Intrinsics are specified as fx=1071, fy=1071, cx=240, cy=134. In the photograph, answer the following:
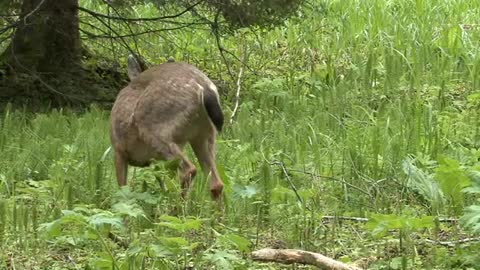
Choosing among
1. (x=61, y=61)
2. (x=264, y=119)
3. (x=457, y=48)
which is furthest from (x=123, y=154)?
(x=457, y=48)

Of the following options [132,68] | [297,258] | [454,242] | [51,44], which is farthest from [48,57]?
[454,242]

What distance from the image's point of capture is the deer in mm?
6617

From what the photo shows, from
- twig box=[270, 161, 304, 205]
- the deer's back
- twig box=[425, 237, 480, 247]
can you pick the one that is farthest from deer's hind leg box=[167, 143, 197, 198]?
twig box=[425, 237, 480, 247]

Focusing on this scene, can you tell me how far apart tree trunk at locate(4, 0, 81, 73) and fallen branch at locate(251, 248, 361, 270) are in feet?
22.3

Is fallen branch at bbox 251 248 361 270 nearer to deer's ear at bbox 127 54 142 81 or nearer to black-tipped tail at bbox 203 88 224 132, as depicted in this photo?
black-tipped tail at bbox 203 88 224 132

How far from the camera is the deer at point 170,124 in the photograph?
261 inches

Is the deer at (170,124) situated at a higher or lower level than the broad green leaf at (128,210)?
higher

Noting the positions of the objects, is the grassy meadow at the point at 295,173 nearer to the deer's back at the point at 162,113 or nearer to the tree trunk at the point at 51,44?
the deer's back at the point at 162,113

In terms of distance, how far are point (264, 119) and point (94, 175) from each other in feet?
9.71

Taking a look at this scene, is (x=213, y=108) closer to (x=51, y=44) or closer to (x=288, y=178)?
(x=288, y=178)

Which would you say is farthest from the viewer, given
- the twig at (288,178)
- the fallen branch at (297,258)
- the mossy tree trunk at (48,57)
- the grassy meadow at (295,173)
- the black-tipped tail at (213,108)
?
the mossy tree trunk at (48,57)

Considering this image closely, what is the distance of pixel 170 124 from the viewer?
21.9 feet

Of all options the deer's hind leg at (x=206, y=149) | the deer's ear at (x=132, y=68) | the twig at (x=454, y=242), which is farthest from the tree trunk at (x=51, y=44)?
the twig at (x=454, y=242)

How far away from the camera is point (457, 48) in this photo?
40.1 feet
